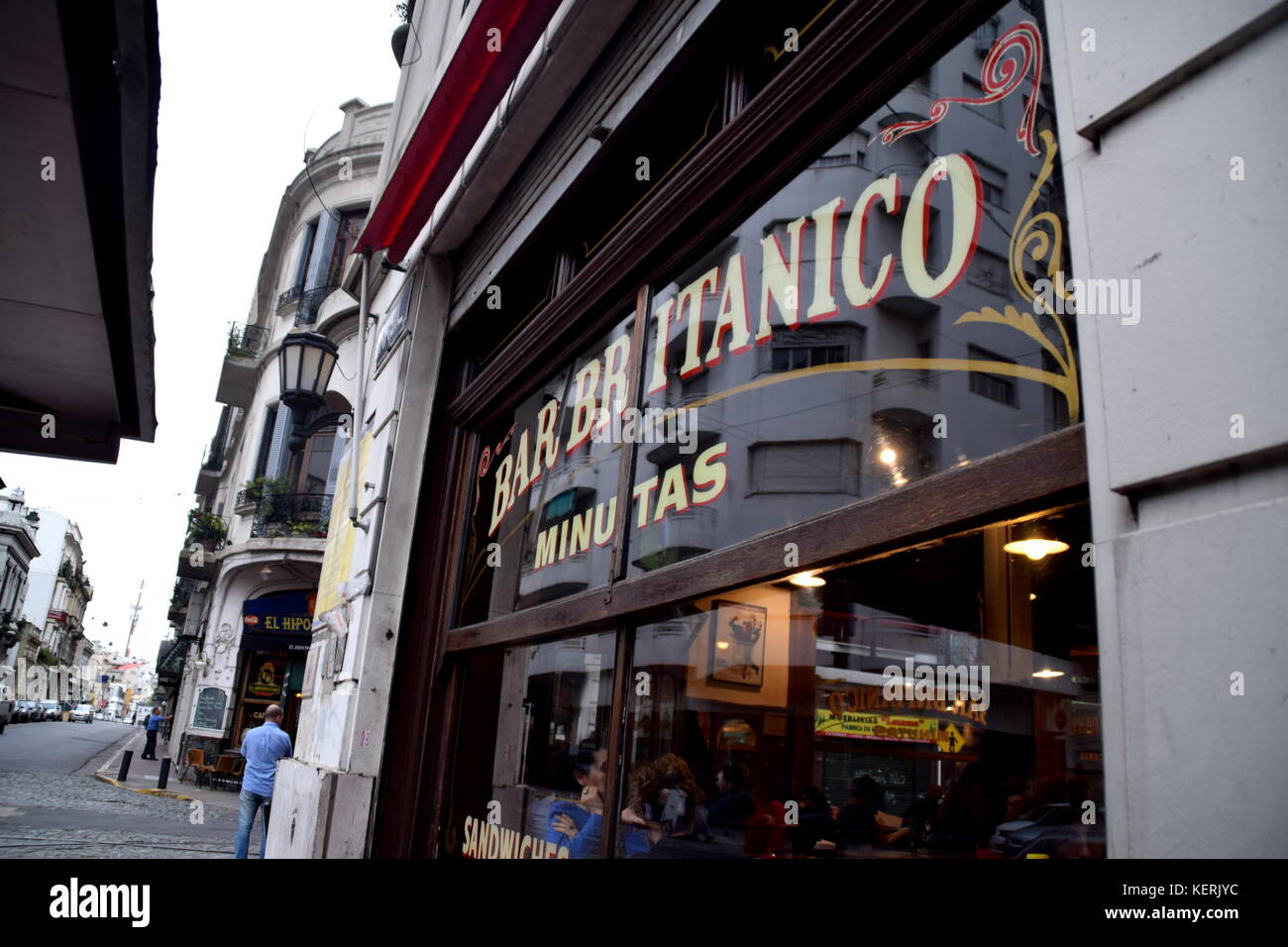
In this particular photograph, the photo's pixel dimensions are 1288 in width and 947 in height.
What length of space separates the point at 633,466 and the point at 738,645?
979mm

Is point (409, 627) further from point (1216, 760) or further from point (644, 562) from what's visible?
point (1216, 760)

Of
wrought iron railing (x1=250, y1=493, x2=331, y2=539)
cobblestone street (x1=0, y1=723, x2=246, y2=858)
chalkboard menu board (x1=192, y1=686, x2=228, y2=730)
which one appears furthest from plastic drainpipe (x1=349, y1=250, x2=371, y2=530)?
chalkboard menu board (x1=192, y1=686, x2=228, y2=730)

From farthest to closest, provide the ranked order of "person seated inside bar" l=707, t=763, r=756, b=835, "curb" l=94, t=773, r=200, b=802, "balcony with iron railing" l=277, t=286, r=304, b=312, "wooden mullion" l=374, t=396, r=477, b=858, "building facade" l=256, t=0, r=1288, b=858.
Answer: "balcony with iron railing" l=277, t=286, r=304, b=312
"curb" l=94, t=773, r=200, b=802
"wooden mullion" l=374, t=396, r=477, b=858
"person seated inside bar" l=707, t=763, r=756, b=835
"building facade" l=256, t=0, r=1288, b=858

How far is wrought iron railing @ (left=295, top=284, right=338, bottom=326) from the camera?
1919 centimetres

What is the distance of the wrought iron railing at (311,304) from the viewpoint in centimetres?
1919

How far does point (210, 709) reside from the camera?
18.3 m

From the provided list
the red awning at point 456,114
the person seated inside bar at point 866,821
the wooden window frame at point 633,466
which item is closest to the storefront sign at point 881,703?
the person seated inside bar at point 866,821

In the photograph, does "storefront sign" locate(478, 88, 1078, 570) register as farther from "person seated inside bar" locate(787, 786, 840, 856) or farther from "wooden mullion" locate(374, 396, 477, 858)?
"person seated inside bar" locate(787, 786, 840, 856)

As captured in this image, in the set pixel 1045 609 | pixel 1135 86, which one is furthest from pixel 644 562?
pixel 1135 86

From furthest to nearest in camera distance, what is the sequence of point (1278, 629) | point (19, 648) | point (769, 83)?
point (19, 648) < point (769, 83) < point (1278, 629)

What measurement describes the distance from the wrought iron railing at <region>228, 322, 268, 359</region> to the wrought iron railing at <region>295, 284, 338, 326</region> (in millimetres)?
3486

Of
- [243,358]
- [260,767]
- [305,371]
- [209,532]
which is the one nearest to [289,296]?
[243,358]
